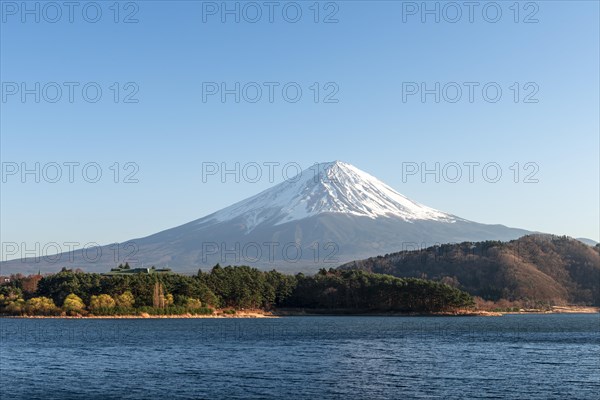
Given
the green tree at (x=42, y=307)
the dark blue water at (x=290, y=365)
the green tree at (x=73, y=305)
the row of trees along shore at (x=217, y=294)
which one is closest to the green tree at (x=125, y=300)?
the row of trees along shore at (x=217, y=294)

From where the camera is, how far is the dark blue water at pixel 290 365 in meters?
53.3

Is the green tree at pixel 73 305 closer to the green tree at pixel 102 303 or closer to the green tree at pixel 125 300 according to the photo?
the green tree at pixel 102 303

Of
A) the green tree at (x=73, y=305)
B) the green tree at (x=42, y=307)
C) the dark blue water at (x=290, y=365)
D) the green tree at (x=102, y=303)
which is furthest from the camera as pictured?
the green tree at (x=42, y=307)

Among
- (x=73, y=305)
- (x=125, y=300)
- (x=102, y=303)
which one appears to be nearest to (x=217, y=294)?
(x=125, y=300)

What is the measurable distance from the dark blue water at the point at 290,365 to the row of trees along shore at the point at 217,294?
42684 millimetres

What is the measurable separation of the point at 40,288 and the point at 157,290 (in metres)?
27.2

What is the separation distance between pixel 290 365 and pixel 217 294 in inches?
3965

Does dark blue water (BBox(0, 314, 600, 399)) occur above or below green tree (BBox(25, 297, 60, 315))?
below

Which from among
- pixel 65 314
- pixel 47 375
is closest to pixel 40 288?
pixel 65 314

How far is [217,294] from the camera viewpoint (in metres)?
168

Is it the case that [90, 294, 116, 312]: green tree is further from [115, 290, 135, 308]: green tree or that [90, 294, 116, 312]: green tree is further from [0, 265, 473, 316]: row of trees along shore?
[115, 290, 135, 308]: green tree

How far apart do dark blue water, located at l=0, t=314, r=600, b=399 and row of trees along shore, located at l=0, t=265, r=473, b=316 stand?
42.7m

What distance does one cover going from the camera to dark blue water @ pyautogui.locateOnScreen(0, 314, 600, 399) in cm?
5326

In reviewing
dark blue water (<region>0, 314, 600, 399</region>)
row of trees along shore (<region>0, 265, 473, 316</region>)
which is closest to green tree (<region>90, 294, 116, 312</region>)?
row of trees along shore (<region>0, 265, 473, 316</region>)
